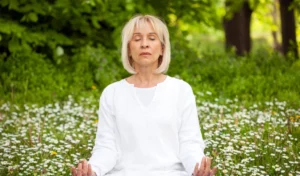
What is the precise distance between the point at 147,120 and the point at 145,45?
52 centimetres

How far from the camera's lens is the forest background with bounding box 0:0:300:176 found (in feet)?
17.8

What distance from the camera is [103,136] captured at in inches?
154

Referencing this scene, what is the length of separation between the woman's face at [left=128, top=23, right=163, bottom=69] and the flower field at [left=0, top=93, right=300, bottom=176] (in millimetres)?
1507

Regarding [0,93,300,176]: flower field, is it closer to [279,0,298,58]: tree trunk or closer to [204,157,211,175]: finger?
[204,157,211,175]: finger

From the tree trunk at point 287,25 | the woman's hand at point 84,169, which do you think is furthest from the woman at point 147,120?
the tree trunk at point 287,25

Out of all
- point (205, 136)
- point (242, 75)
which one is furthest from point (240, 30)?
point (205, 136)

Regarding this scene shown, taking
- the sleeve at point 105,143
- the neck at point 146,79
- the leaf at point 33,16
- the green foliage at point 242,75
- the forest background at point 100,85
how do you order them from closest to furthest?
the sleeve at point 105,143 → the neck at point 146,79 → the forest background at point 100,85 → the green foliage at point 242,75 → the leaf at point 33,16

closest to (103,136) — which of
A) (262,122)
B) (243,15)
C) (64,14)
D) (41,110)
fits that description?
(262,122)

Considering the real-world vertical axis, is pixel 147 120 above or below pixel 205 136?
above

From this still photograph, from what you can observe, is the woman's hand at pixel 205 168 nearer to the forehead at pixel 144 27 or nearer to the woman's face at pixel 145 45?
the woman's face at pixel 145 45

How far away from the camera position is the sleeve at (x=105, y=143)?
3.78 m

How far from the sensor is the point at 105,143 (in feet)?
12.7

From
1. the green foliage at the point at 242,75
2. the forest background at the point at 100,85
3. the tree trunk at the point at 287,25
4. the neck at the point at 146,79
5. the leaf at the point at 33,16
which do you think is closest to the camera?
the neck at the point at 146,79

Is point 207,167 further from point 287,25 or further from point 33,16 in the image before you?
point 287,25
